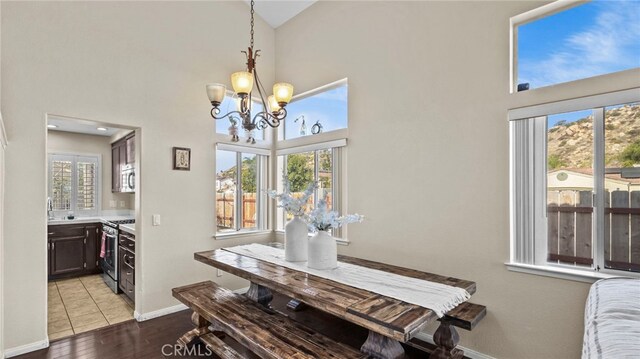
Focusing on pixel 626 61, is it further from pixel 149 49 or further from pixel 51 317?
Result: pixel 51 317

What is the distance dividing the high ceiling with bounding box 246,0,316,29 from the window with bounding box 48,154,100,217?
388 cm

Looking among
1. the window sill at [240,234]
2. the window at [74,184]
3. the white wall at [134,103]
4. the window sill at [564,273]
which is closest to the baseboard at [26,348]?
the white wall at [134,103]

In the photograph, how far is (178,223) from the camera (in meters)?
3.54

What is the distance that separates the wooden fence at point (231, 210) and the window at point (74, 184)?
9.59ft

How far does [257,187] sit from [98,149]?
3.25 metres

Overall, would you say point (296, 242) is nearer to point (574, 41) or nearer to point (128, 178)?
point (574, 41)

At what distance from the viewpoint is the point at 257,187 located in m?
4.50

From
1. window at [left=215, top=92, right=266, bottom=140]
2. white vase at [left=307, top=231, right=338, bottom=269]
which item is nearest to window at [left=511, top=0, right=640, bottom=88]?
white vase at [left=307, top=231, right=338, bottom=269]

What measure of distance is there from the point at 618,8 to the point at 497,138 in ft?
3.53

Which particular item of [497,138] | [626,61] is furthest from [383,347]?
[626,61]

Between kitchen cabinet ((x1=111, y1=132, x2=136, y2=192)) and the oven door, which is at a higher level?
kitchen cabinet ((x1=111, y1=132, x2=136, y2=192))

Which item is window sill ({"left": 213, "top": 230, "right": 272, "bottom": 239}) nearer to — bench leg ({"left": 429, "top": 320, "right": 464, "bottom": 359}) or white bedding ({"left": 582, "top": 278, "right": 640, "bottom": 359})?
bench leg ({"left": 429, "top": 320, "right": 464, "bottom": 359})

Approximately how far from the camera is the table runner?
5.78 ft

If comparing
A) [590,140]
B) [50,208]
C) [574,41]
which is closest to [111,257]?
[50,208]
